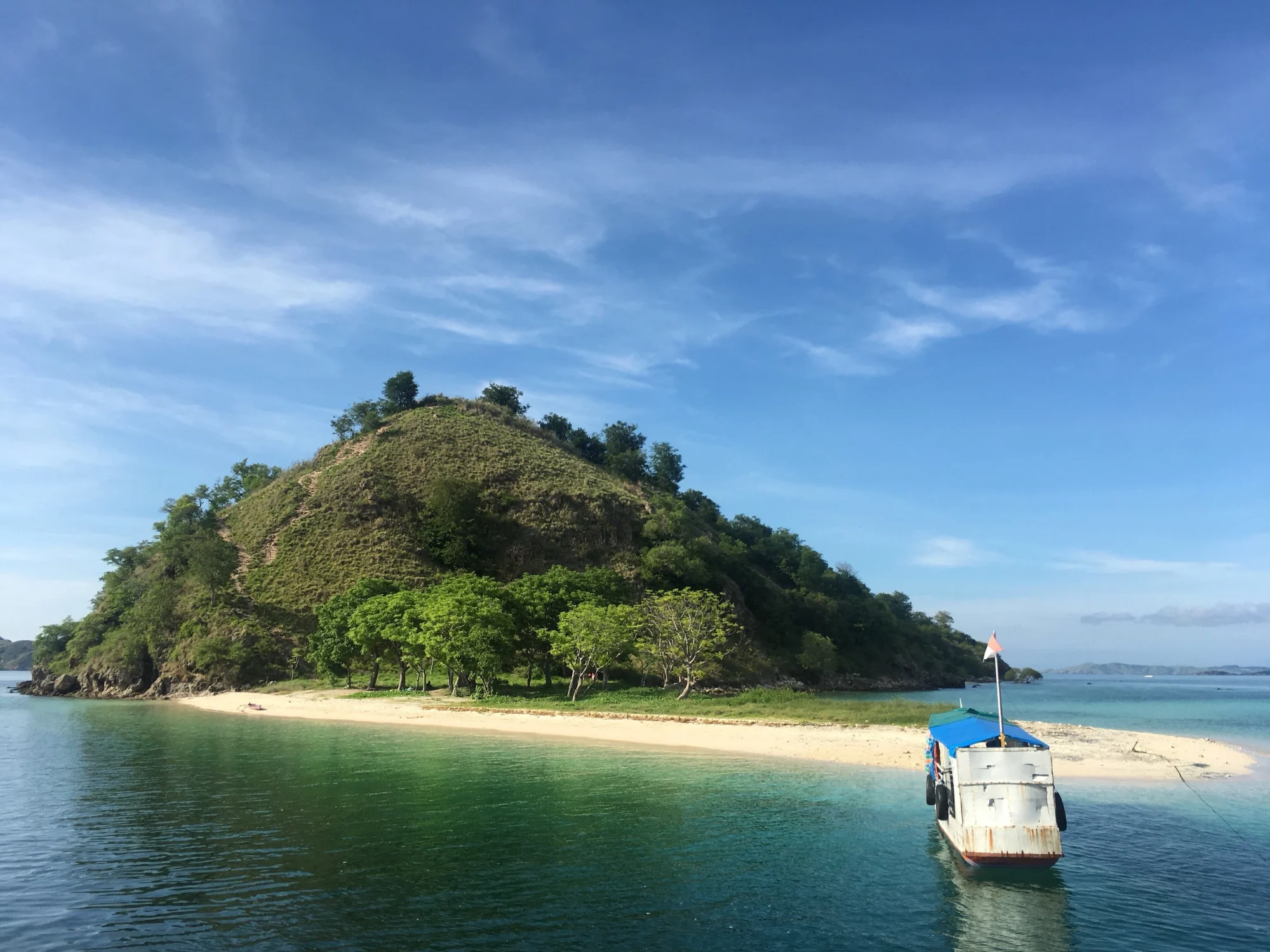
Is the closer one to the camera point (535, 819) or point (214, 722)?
point (535, 819)

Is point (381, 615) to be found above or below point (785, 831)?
above

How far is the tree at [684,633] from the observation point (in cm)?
6644

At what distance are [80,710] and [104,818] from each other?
182 ft

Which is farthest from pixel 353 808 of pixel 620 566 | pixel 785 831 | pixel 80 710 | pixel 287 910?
pixel 620 566

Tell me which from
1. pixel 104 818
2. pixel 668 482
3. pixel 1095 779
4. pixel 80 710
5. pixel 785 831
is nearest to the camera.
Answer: pixel 785 831

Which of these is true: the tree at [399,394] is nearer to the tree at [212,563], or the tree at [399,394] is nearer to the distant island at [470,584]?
the distant island at [470,584]

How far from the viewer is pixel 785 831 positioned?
21703 millimetres

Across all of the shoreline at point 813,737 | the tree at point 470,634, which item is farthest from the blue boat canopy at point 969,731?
the tree at point 470,634

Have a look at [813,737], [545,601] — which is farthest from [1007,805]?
[545,601]

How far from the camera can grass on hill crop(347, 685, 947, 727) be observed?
1877 inches

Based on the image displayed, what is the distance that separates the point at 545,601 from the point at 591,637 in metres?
10.5

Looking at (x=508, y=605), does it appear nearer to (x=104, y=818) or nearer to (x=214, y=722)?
(x=214, y=722)

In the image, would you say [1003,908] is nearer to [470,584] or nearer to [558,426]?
[470,584]

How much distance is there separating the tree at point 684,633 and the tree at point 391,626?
19.9 meters
